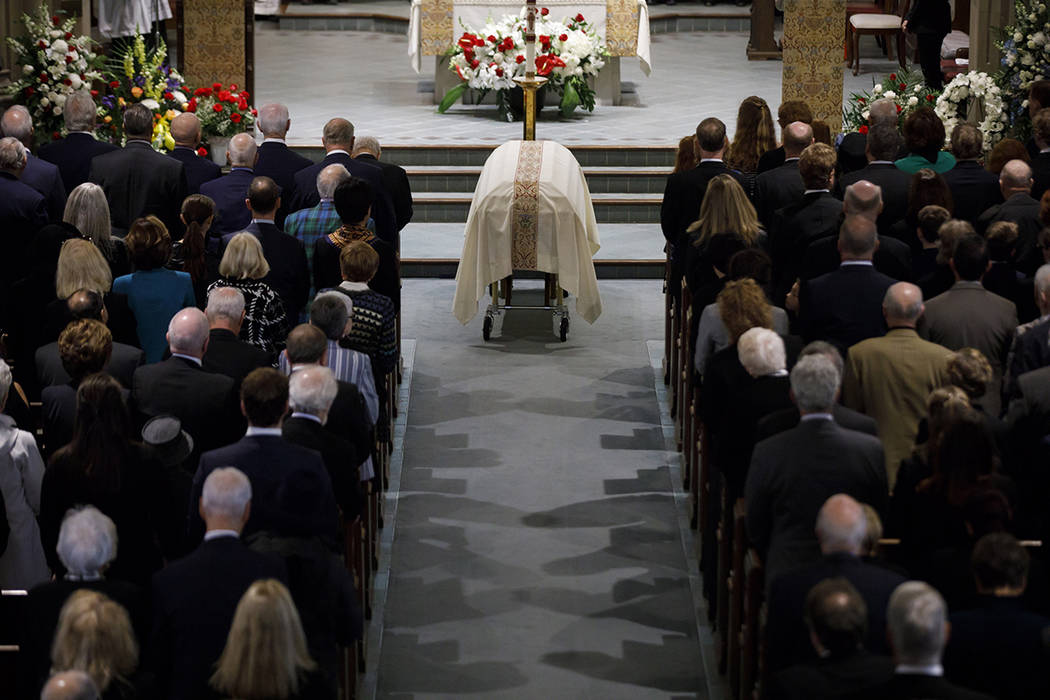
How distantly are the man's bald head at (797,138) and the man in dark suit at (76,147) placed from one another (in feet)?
11.8

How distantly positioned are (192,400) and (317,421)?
0.63m

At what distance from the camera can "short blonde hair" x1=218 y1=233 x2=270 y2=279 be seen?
6.71 meters

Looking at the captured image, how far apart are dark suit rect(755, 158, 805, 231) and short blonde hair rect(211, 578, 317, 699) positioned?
194 inches

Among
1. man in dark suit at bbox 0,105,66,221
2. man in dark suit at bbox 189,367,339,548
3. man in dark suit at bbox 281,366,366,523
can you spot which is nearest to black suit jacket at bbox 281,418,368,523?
man in dark suit at bbox 281,366,366,523

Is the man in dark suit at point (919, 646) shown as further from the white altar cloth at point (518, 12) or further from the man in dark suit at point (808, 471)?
the white altar cloth at point (518, 12)

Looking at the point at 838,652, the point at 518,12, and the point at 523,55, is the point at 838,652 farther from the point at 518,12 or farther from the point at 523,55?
the point at 518,12

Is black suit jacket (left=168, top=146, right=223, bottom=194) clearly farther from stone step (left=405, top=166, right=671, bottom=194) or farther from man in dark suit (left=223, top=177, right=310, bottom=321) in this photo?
stone step (left=405, top=166, right=671, bottom=194)

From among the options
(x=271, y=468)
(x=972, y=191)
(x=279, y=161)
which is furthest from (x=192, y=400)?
(x=972, y=191)

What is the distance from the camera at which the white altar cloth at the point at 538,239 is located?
1002 cm

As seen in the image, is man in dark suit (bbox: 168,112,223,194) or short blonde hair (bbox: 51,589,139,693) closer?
short blonde hair (bbox: 51,589,139,693)

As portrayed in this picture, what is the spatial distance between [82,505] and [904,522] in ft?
8.20

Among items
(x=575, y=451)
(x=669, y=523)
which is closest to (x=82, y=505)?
(x=669, y=523)

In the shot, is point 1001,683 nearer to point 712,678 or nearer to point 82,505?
point 712,678

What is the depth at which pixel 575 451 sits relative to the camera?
8688 millimetres
